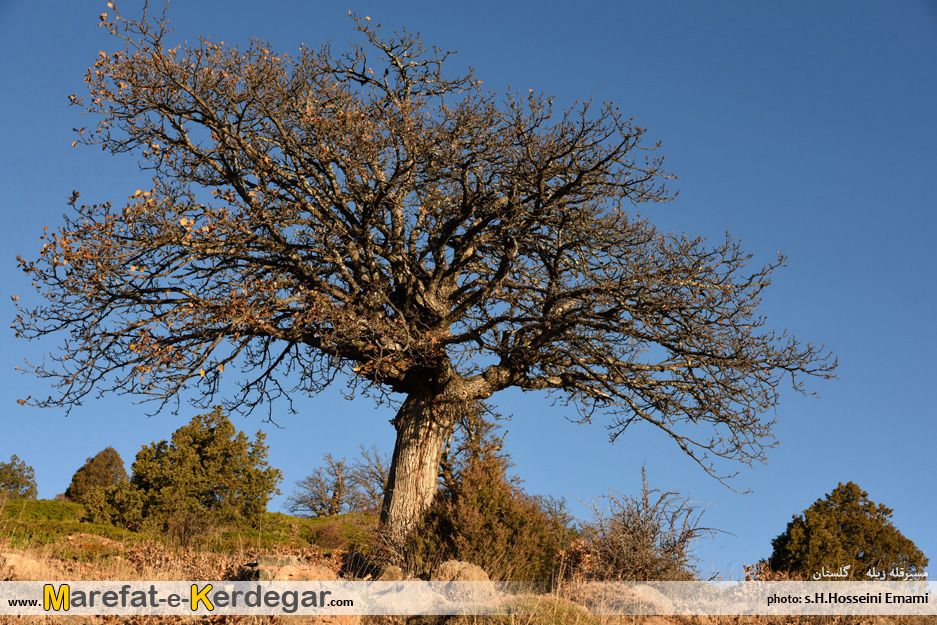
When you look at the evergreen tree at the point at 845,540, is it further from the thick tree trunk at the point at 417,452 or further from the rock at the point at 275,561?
the rock at the point at 275,561

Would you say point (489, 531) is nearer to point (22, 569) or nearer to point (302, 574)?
point (302, 574)

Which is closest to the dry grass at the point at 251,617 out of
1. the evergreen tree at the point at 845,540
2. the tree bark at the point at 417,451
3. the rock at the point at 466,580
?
the rock at the point at 466,580

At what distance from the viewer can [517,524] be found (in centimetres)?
1015

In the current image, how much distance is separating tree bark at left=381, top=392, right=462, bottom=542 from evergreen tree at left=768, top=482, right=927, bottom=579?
356 inches

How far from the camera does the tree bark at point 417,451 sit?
12.1 meters

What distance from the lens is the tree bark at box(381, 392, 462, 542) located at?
12.1 m

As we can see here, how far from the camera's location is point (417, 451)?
12445 millimetres

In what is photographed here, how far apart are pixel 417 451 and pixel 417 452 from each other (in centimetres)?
2

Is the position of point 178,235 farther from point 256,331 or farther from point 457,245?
point 457,245

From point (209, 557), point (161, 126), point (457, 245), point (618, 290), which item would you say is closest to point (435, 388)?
point (457, 245)

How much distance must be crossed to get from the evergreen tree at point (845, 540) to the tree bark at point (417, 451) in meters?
9.05

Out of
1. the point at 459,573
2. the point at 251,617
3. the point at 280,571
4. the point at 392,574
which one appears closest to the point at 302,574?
the point at 280,571

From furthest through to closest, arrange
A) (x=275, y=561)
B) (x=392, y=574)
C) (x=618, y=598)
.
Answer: (x=392, y=574) < (x=618, y=598) < (x=275, y=561)

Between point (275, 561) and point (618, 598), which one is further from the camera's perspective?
point (618, 598)
